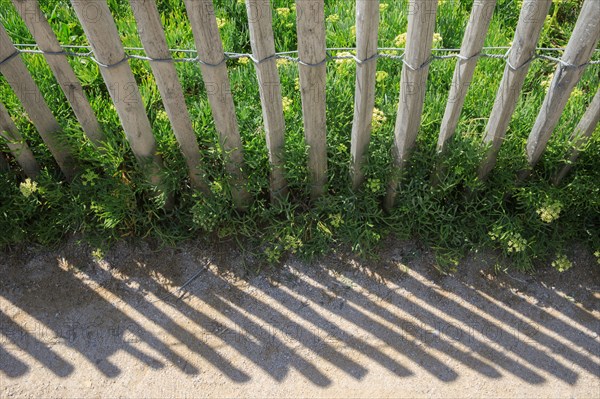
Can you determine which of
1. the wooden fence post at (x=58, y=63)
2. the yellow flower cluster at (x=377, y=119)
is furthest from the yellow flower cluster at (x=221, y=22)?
the yellow flower cluster at (x=377, y=119)

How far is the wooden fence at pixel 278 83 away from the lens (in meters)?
2.21

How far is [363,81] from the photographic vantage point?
2.49 m

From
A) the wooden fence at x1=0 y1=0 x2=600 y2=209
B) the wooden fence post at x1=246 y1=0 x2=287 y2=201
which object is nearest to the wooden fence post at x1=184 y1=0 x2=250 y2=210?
the wooden fence at x1=0 y1=0 x2=600 y2=209

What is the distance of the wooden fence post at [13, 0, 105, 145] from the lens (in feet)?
7.54

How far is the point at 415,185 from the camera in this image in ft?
9.95

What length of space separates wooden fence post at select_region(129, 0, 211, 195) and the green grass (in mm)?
76

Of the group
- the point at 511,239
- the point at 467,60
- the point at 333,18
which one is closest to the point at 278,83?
the point at 467,60

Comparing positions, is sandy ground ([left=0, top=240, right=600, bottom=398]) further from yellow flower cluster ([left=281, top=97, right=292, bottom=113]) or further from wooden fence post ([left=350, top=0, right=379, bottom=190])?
yellow flower cluster ([left=281, top=97, right=292, bottom=113])

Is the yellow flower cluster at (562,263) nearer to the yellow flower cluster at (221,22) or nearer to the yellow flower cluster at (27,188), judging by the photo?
the yellow flower cluster at (221,22)

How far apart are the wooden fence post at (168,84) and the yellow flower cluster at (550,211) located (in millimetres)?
1785

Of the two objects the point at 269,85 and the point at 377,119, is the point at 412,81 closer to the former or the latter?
the point at 377,119

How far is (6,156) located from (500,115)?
2.76 meters

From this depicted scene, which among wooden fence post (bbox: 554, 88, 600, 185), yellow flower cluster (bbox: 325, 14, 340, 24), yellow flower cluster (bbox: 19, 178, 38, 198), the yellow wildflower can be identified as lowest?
yellow flower cluster (bbox: 19, 178, 38, 198)

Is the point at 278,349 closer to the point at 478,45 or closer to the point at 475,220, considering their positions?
the point at 475,220
